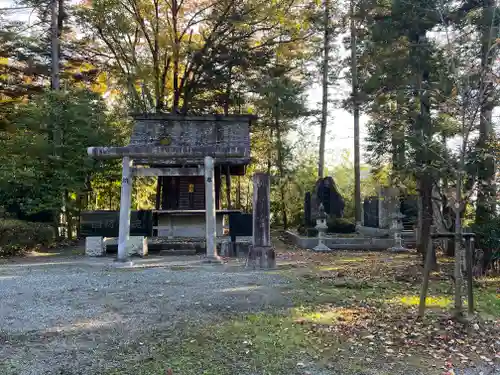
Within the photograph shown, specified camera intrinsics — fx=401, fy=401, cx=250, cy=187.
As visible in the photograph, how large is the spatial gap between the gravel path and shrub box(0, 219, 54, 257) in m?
2.92

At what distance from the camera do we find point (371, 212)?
677 inches

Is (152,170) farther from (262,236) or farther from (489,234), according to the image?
(489,234)

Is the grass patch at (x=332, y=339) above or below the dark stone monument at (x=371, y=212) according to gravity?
below

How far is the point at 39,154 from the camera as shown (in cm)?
1373

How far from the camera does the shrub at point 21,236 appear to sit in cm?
1165

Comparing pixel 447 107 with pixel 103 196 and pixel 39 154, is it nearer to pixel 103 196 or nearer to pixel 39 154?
pixel 39 154

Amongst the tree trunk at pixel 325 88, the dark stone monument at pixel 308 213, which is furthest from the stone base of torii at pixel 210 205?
the tree trunk at pixel 325 88

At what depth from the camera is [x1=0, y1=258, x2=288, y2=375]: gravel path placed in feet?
12.4

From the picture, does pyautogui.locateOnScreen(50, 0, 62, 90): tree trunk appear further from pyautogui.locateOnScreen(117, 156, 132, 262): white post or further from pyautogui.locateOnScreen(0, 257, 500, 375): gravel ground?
pyautogui.locateOnScreen(0, 257, 500, 375): gravel ground

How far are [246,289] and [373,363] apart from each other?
332 centimetres

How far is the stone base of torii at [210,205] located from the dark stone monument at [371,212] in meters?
8.67

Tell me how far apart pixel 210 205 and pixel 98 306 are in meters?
4.58

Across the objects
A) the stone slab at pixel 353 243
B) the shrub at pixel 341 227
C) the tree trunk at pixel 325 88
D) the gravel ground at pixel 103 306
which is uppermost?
the tree trunk at pixel 325 88

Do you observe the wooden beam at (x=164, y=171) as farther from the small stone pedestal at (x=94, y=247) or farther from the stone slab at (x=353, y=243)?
the stone slab at (x=353, y=243)
